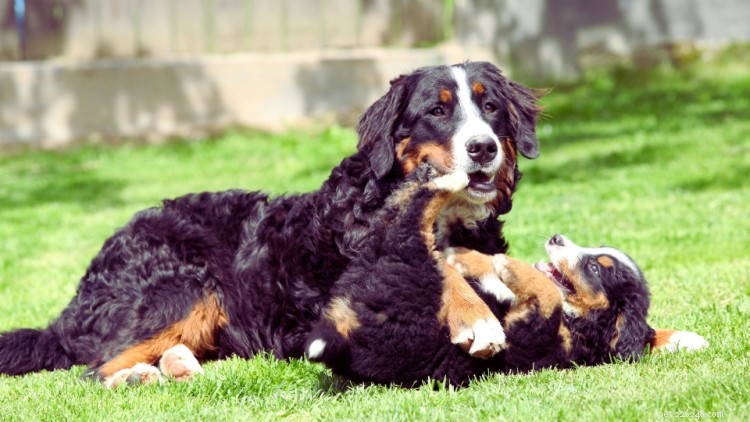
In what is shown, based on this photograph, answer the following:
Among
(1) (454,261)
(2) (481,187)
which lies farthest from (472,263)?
(2) (481,187)

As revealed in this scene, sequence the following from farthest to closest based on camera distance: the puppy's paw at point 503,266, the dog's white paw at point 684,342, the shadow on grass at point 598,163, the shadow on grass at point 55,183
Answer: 1. the shadow on grass at point 55,183
2. the shadow on grass at point 598,163
3. the dog's white paw at point 684,342
4. the puppy's paw at point 503,266

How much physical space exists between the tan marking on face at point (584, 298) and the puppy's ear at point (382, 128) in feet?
3.44

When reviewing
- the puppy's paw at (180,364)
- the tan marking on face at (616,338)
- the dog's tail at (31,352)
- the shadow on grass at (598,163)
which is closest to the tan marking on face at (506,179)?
the tan marking on face at (616,338)

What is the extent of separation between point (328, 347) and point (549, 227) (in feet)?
13.1

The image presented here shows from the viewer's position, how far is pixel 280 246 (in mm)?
4770

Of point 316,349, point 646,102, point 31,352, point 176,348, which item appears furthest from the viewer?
point 646,102

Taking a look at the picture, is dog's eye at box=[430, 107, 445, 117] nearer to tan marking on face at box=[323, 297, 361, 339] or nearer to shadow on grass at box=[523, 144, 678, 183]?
tan marking on face at box=[323, 297, 361, 339]

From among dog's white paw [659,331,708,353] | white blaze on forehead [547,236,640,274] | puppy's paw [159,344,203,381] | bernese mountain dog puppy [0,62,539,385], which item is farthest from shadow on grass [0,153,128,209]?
dog's white paw [659,331,708,353]

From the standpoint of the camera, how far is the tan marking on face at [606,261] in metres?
4.57

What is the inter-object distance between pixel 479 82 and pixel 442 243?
0.84 metres

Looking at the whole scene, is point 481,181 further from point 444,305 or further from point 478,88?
point 444,305

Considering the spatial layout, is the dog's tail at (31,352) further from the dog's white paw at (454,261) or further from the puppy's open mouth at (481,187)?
the puppy's open mouth at (481,187)

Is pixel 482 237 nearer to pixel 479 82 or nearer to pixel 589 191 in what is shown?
pixel 479 82

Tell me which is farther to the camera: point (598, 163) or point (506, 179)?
point (598, 163)
